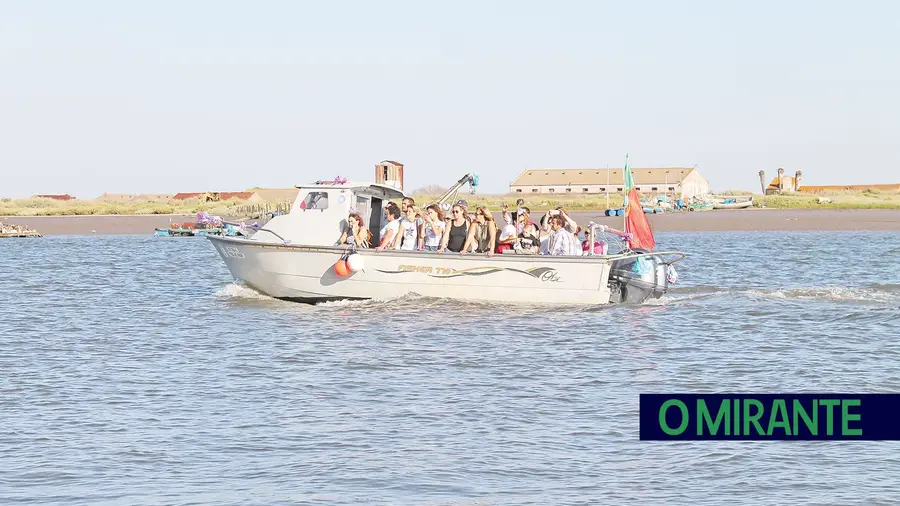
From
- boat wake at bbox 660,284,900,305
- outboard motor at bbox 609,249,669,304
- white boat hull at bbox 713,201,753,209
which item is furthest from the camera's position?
white boat hull at bbox 713,201,753,209

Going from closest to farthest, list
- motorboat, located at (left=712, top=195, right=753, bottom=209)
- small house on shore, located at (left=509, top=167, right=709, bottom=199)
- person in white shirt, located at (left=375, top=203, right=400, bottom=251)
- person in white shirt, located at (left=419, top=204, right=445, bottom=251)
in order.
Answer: person in white shirt, located at (left=375, top=203, right=400, bottom=251), person in white shirt, located at (left=419, top=204, right=445, bottom=251), motorboat, located at (left=712, top=195, right=753, bottom=209), small house on shore, located at (left=509, top=167, right=709, bottom=199)

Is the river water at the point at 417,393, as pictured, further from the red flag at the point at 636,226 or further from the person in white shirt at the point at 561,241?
the red flag at the point at 636,226

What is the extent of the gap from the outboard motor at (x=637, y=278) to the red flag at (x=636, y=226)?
0.17 metres

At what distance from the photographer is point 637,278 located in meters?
23.5

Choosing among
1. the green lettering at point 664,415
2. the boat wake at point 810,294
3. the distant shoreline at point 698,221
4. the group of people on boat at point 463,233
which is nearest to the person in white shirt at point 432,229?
the group of people on boat at point 463,233

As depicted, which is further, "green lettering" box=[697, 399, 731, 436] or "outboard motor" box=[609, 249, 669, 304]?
"outboard motor" box=[609, 249, 669, 304]

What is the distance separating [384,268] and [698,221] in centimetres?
6000

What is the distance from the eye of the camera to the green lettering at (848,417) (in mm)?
6781

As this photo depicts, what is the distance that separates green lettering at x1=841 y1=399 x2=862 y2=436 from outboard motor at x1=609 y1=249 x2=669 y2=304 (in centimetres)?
1608

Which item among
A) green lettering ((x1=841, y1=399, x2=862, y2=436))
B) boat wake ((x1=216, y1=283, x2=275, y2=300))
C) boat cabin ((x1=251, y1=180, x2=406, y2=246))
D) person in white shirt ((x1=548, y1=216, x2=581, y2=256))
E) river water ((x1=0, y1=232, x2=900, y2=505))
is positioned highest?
boat cabin ((x1=251, y1=180, x2=406, y2=246))

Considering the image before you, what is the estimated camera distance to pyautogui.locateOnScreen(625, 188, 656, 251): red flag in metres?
24.3

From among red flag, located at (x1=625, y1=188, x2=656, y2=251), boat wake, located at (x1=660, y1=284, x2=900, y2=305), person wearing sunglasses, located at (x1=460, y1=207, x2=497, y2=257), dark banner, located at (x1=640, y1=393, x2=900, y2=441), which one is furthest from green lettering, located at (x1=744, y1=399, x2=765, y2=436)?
boat wake, located at (x1=660, y1=284, x2=900, y2=305)

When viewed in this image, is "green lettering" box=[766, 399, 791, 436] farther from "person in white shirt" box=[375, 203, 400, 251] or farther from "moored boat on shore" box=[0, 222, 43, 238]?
"moored boat on shore" box=[0, 222, 43, 238]

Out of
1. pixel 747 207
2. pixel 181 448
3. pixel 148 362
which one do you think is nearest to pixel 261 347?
pixel 148 362
